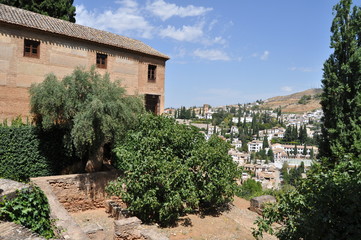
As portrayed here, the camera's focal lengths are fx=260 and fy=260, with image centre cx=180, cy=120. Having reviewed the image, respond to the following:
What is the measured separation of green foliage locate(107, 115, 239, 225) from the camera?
8828 millimetres

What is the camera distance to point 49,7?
19.0 m

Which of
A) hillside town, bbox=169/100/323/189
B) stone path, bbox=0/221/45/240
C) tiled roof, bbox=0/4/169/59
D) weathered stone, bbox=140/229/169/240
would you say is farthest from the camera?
hillside town, bbox=169/100/323/189

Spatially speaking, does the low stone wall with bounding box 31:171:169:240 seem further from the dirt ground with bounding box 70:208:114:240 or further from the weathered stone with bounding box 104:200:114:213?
the dirt ground with bounding box 70:208:114:240

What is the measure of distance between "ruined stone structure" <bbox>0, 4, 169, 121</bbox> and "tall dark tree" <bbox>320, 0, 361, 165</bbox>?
1019 centimetres

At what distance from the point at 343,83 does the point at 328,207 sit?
10775 mm

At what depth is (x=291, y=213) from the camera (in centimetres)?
538

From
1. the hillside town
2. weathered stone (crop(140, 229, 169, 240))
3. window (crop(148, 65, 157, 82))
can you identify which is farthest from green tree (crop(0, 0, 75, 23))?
the hillside town

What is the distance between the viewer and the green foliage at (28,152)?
10.6 meters

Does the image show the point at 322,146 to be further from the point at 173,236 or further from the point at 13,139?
the point at 13,139

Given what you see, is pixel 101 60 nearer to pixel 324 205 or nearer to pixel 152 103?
pixel 152 103

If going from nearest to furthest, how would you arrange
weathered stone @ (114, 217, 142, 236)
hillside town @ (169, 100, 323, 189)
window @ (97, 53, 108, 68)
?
weathered stone @ (114, 217, 142, 236) < window @ (97, 53, 108, 68) < hillside town @ (169, 100, 323, 189)

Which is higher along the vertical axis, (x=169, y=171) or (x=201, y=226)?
(x=169, y=171)

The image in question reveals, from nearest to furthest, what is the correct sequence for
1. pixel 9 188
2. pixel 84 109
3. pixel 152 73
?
1. pixel 9 188
2. pixel 84 109
3. pixel 152 73

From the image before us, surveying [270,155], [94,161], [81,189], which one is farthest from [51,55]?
[270,155]
